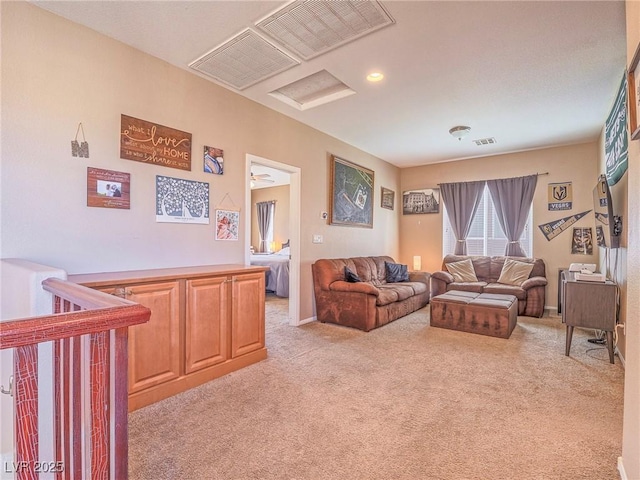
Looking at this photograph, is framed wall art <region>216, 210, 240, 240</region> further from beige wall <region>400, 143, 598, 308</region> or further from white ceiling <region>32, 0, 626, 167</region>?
beige wall <region>400, 143, 598, 308</region>

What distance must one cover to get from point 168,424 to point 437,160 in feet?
19.9

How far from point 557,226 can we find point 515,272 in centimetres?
108

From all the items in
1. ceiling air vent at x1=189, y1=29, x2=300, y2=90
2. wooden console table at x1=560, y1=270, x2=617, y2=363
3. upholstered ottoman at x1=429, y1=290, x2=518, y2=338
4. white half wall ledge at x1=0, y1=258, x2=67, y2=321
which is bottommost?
upholstered ottoman at x1=429, y1=290, x2=518, y2=338

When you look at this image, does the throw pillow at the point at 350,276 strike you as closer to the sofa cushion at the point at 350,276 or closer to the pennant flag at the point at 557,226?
the sofa cushion at the point at 350,276

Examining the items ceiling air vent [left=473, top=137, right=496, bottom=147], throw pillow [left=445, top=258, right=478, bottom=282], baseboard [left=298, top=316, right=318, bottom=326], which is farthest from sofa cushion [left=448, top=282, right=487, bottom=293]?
baseboard [left=298, top=316, right=318, bottom=326]

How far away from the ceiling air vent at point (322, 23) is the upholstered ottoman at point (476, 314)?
324 centimetres

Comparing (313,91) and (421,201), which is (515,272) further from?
(313,91)

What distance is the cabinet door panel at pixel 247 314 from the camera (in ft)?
9.27

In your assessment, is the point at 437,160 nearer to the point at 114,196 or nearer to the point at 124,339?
the point at 114,196

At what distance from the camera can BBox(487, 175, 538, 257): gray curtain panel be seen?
5500 mm

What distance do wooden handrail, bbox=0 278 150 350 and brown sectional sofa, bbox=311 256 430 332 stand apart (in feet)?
11.0

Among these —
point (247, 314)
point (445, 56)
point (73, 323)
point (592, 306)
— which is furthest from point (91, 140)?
point (592, 306)

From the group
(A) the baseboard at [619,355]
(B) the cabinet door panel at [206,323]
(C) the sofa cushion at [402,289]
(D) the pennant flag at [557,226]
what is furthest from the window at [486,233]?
(B) the cabinet door panel at [206,323]

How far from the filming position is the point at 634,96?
1413mm
